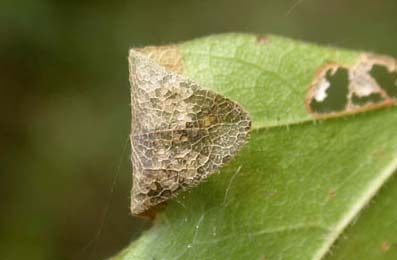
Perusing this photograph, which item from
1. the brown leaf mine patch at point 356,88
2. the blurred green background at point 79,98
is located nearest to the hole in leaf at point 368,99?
the brown leaf mine patch at point 356,88

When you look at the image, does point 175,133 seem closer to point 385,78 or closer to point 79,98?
point 385,78

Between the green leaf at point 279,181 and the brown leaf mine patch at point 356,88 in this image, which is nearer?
the green leaf at point 279,181

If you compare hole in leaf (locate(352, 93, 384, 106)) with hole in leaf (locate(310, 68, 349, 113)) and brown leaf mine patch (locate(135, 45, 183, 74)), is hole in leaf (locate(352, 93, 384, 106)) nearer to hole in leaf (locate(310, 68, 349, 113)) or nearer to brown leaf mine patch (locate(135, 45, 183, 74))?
hole in leaf (locate(310, 68, 349, 113))

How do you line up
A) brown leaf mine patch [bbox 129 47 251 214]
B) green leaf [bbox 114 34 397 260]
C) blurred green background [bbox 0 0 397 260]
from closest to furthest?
brown leaf mine patch [bbox 129 47 251 214]
green leaf [bbox 114 34 397 260]
blurred green background [bbox 0 0 397 260]

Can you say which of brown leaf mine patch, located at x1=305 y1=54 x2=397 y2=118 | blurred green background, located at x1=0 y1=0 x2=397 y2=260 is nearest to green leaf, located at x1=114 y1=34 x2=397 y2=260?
brown leaf mine patch, located at x1=305 y1=54 x2=397 y2=118

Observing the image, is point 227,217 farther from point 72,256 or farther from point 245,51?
point 72,256

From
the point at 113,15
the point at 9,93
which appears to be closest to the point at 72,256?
the point at 9,93

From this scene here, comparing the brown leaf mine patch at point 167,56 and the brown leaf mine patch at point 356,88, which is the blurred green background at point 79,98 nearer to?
the brown leaf mine patch at point 356,88
